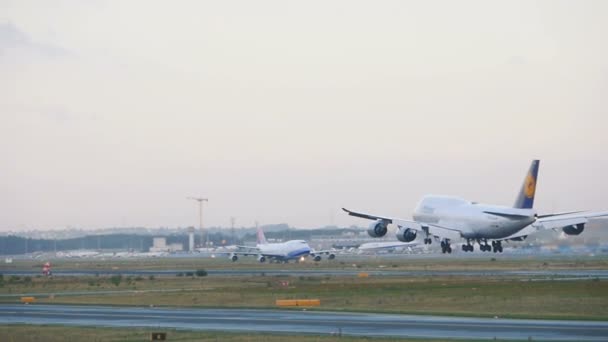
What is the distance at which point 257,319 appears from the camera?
4900cm

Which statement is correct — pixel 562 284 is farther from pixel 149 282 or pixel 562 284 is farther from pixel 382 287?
pixel 149 282

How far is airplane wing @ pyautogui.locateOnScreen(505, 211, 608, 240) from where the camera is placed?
9938cm

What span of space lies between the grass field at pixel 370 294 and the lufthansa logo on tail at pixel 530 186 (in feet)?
62.1

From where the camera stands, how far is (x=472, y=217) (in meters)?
101

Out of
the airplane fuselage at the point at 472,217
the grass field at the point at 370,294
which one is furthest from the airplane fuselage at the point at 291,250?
the grass field at the point at 370,294

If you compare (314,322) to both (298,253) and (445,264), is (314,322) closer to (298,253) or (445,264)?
(445,264)

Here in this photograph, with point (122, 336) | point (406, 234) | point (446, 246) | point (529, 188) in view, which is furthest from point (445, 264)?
point (122, 336)

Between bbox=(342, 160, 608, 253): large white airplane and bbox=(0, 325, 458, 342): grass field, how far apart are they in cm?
5726

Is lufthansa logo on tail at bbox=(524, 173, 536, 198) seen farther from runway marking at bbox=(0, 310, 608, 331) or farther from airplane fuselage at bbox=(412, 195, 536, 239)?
runway marking at bbox=(0, 310, 608, 331)

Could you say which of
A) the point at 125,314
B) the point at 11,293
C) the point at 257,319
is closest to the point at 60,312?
the point at 125,314

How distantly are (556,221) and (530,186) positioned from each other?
7.18 metres

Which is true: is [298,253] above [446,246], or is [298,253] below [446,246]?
above

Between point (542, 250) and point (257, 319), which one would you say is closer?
point (257, 319)

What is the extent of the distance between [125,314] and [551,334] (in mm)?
22294
